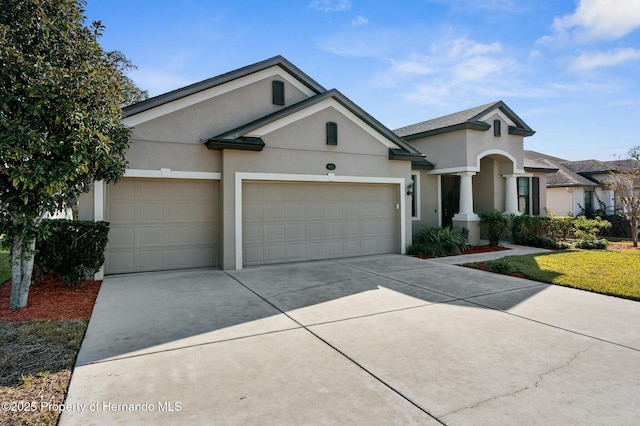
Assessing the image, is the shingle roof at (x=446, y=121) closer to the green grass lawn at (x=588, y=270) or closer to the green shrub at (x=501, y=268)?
the green grass lawn at (x=588, y=270)

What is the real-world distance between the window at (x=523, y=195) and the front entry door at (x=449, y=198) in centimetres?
326

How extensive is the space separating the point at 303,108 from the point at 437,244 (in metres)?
6.16

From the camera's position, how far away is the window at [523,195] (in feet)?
53.8

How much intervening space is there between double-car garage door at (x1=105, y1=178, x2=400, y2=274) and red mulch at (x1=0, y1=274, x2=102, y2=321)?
48.1 inches

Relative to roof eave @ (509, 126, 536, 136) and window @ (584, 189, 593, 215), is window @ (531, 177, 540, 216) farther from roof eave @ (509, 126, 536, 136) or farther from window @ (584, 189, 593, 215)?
window @ (584, 189, 593, 215)

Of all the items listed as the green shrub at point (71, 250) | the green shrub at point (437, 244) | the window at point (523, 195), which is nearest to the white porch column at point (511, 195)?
the window at point (523, 195)

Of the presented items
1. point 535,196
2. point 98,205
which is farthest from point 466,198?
point 98,205

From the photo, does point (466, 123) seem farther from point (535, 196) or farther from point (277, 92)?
point (277, 92)

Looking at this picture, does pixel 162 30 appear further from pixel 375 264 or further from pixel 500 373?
pixel 500 373

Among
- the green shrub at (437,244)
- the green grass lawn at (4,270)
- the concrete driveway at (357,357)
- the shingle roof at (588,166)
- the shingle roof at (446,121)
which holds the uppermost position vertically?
the shingle roof at (446,121)

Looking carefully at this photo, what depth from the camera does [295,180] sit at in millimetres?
10008

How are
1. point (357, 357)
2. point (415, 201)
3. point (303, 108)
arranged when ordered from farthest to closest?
1. point (415, 201)
2. point (303, 108)
3. point (357, 357)

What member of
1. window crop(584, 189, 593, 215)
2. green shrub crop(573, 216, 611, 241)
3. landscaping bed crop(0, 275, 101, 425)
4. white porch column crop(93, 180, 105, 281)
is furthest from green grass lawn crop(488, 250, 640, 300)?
window crop(584, 189, 593, 215)

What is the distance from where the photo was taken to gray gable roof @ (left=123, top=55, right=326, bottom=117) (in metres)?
8.48
